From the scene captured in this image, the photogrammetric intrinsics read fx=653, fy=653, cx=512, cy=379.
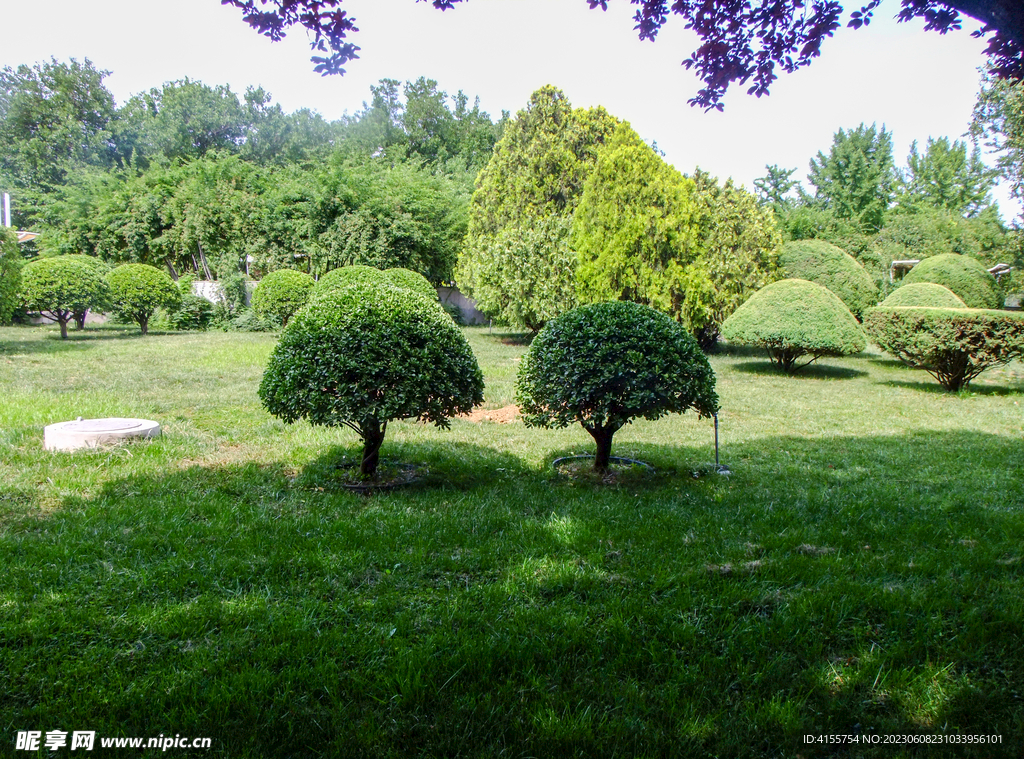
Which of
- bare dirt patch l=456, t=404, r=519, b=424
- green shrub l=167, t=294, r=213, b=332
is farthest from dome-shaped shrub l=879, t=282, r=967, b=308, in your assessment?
green shrub l=167, t=294, r=213, b=332

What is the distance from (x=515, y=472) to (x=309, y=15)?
140 inches

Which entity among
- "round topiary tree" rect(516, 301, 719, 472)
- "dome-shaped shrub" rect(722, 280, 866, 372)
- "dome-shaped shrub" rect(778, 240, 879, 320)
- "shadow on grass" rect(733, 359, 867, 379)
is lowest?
"shadow on grass" rect(733, 359, 867, 379)

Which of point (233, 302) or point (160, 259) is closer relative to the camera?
point (233, 302)

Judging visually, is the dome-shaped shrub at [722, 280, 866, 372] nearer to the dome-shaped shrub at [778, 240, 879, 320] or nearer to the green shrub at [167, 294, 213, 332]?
the dome-shaped shrub at [778, 240, 879, 320]

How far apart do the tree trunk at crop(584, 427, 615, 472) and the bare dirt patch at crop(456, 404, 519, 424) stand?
260 centimetres

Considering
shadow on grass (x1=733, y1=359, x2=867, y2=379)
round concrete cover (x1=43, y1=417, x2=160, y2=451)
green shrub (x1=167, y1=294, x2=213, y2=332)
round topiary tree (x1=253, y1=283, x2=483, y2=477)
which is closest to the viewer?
round topiary tree (x1=253, y1=283, x2=483, y2=477)

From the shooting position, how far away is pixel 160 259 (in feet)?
79.7

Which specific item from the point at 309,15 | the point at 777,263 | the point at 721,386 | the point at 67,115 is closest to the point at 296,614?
the point at 309,15

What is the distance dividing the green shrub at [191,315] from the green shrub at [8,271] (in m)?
6.92

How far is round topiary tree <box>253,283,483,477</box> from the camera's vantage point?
14.7ft

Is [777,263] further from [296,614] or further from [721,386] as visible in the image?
[296,614]

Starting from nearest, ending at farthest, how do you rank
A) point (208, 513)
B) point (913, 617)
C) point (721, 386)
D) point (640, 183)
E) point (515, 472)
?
1. point (913, 617)
2. point (208, 513)
3. point (515, 472)
4. point (721, 386)
5. point (640, 183)

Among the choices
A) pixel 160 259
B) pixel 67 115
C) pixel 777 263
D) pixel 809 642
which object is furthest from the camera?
pixel 67 115

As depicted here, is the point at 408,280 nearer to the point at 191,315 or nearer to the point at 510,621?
the point at 191,315
